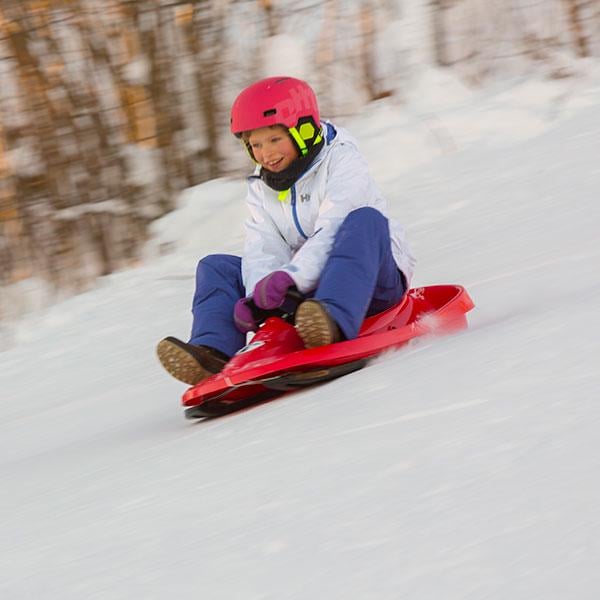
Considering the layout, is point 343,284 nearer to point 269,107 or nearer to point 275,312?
point 275,312

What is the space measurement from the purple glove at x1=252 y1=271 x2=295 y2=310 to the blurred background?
306 cm

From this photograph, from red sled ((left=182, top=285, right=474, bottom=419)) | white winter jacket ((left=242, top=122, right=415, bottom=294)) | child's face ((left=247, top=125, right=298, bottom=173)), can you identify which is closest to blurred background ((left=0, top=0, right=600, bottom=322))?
white winter jacket ((left=242, top=122, right=415, bottom=294))

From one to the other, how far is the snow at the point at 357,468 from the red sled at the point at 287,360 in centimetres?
6

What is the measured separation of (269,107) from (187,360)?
731 millimetres

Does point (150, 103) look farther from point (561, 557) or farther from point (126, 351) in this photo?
point (561, 557)

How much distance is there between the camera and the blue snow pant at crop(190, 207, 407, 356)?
308cm

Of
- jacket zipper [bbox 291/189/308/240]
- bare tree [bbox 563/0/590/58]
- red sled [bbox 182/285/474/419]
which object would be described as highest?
jacket zipper [bbox 291/189/308/240]

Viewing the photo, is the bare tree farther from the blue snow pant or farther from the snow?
the blue snow pant

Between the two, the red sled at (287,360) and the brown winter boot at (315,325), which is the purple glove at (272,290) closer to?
the red sled at (287,360)

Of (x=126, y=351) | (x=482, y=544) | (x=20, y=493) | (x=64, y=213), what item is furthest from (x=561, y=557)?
(x=64, y=213)

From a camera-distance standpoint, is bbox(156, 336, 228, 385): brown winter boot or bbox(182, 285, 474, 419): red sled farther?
bbox(156, 336, 228, 385): brown winter boot

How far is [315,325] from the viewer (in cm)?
301

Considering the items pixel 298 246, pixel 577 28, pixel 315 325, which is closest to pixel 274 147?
pixel 298 246

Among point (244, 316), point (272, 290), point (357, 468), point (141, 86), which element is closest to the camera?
point (357, 468)
